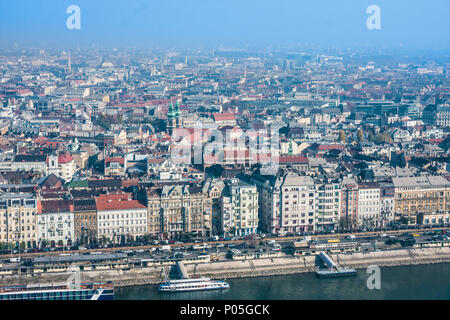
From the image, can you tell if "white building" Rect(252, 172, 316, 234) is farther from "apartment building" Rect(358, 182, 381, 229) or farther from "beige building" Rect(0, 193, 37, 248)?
"beige building" Rect(0, 193, 37, 248)

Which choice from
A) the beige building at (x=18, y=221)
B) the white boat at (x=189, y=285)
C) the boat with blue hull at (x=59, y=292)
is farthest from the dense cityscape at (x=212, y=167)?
the white boat at (x=189, y=285)

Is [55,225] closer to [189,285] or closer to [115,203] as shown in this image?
[115,203]

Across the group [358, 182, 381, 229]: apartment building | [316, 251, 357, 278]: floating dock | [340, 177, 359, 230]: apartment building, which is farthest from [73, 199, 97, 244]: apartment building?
[358, 182, 381, 229]: apartment building

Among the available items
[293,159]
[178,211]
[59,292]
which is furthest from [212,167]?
[59,292]

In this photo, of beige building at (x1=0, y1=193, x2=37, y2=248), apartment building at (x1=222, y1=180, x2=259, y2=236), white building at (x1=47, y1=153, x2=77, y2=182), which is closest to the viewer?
beige building at (x1=0, y1=193, x2=37, y2=248)

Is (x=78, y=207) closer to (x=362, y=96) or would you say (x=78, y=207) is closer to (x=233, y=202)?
(x=233, y=202)

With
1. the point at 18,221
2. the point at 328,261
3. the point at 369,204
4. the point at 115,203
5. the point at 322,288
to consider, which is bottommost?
the point at 322,288

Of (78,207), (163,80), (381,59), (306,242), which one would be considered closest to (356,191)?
(306,242)
